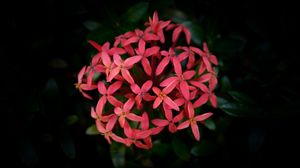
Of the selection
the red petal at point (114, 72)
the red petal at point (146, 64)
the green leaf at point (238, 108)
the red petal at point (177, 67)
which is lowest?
the green leaf at point (238, 108)

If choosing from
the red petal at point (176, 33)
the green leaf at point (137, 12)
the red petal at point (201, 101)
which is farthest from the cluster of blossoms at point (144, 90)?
the green leaf at point (137, 12)

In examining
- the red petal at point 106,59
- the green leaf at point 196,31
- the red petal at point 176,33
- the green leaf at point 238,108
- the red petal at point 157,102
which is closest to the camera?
the red petal at point 157,102

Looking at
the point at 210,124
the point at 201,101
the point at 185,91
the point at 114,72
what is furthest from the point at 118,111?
the point at 210,124

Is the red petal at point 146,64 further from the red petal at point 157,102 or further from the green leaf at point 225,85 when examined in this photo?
the green leaf at point 225,85

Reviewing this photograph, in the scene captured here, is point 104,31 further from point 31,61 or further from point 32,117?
point 32,117

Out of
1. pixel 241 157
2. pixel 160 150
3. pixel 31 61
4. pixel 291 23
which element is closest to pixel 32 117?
pixel 31 61

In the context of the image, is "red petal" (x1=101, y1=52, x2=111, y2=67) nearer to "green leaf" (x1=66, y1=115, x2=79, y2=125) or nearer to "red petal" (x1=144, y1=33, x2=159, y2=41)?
"red petal" (x1=144, y1=33, x2=159, y2=41)

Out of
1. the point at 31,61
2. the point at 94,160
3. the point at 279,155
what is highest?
the point at 31,61

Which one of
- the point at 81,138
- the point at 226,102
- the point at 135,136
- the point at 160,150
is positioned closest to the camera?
the point at 135,136
